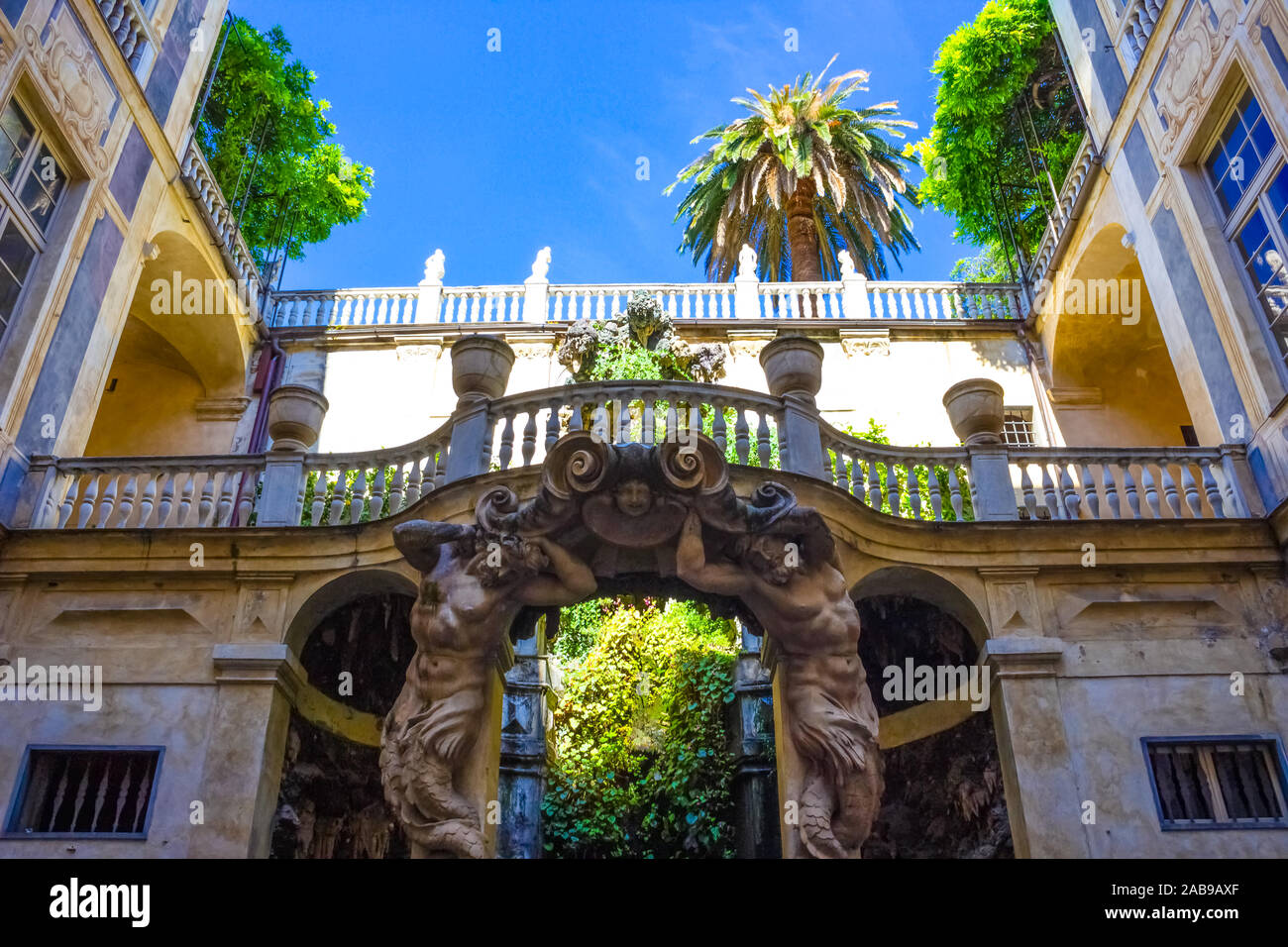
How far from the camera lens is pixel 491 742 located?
8328 millimetres

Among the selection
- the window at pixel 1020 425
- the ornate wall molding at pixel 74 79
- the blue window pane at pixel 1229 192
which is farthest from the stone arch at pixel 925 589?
the ornate wall molding at pixel 74 79

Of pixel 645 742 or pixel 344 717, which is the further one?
pixel 645 742

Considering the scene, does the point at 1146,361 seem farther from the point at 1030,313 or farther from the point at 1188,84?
the point at 1188,84

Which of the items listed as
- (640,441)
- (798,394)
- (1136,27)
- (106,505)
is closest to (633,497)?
(640,441)

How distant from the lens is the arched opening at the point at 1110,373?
16.0 m

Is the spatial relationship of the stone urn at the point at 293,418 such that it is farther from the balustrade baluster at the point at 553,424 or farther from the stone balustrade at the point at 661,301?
the stone balustrade at the point at 661,301

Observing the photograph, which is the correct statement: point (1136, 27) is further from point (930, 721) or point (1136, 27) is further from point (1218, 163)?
point (930, 721)

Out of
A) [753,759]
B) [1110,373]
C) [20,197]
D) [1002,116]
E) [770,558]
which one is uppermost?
[1002,116]

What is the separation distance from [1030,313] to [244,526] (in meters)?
13.9

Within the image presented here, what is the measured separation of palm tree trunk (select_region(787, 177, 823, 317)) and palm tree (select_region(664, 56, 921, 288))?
0.02 meters

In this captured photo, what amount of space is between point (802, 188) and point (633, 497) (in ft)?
52.8

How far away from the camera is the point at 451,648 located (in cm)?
803

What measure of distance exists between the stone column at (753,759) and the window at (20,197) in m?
8.63
